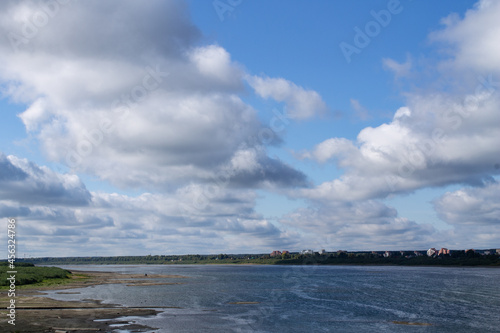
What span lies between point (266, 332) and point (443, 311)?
4089 centimetres

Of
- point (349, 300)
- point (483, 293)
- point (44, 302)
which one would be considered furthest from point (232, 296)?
point (483, 293)

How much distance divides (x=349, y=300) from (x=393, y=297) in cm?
1430

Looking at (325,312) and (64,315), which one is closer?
(64,315)

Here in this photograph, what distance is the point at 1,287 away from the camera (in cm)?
10544

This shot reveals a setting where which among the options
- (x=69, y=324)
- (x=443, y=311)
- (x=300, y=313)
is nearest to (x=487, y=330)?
(x=443, y=311)

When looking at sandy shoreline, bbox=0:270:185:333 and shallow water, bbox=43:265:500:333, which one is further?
shallow water, bbox=43:265:500:333

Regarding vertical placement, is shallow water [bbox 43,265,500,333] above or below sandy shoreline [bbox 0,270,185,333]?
below

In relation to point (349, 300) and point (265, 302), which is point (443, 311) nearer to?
point (349, 300)

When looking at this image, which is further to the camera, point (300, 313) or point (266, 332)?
point (300, 313)

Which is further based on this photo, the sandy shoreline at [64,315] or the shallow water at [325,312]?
the shallow water at [325,312]

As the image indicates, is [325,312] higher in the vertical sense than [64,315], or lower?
lower

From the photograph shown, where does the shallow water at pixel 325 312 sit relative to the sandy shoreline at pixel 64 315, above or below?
below

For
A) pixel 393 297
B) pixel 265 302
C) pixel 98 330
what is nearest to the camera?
pixel 98 330

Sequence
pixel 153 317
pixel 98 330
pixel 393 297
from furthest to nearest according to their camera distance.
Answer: pixel 393 297
pixel 153 317
pixel 98 330
